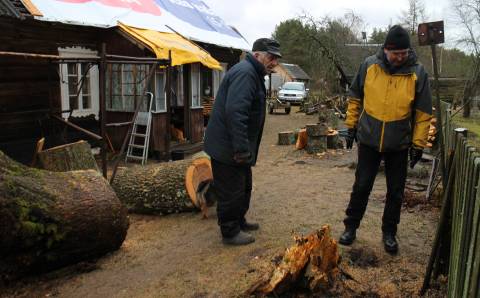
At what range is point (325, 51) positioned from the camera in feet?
91.2

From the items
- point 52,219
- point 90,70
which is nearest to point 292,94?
point 90,70

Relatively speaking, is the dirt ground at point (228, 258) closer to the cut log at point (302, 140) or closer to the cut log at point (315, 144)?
the cut log at point (315, 144)

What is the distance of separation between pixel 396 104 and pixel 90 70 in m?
8.01

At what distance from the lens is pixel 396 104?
3963 mm

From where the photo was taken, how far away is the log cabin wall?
8.42 metres

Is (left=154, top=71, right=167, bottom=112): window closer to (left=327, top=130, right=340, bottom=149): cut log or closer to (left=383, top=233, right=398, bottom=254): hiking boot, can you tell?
(left=327, top=130, right=340, bottom=149): cut log

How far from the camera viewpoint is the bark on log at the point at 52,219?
3742 mm

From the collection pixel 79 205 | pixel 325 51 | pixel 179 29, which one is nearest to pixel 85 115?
pixel 179 29

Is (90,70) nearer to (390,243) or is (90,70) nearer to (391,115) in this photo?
(391,115)

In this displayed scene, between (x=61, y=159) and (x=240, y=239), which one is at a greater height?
(x=61, y=159)

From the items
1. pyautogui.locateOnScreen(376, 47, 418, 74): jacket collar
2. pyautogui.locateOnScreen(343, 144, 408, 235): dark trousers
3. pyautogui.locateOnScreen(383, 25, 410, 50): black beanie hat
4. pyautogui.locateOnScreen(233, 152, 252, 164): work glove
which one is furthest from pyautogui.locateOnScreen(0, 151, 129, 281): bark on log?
pyautogui.locateOnScreen(383, 25, 410, 50): black beanie hat

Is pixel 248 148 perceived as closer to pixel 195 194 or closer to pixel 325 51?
pixel 195 194

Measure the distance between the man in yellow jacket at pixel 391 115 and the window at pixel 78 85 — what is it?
21.9ft

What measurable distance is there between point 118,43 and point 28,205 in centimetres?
727
